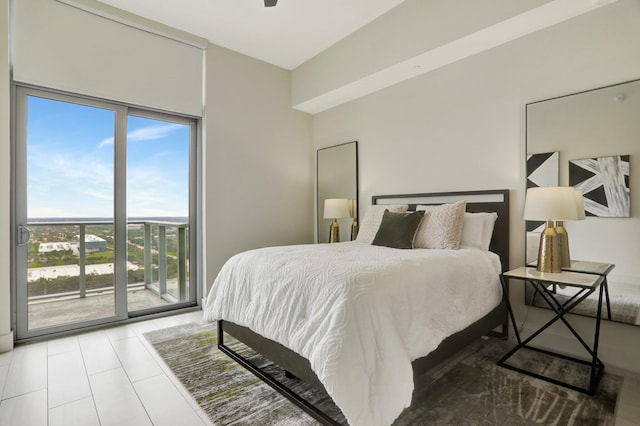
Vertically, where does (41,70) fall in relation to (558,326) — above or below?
above

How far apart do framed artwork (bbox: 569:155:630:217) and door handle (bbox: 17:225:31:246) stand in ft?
14.8

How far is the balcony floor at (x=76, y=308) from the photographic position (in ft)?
9.46

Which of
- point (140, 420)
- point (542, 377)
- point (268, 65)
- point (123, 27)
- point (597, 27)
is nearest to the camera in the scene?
point (140, 420)

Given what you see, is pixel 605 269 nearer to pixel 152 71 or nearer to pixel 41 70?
pixel 152 71

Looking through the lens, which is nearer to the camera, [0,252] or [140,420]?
[140,420]

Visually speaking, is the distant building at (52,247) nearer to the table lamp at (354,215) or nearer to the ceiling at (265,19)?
the ceiling at (265,19)

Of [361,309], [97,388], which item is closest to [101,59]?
[97,388]

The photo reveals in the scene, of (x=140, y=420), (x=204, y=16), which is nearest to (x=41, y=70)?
(x=204, y=16)

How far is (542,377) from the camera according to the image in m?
2.09

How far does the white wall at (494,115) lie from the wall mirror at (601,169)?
0.11 metres

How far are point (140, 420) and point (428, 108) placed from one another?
11.4 ft

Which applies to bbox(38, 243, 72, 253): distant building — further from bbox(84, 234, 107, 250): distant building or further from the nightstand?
the nightstand

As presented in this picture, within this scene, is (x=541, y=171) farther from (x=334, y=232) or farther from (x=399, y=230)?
(x=334, y=232)

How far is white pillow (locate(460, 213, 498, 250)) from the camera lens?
2.70 metres
